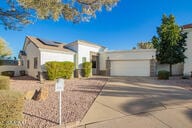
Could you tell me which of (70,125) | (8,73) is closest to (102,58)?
(8,73)

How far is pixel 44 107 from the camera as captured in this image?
7.04 metres

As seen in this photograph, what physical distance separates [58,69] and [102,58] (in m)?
9.46

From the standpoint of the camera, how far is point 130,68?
23906mm

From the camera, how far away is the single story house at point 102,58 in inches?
795

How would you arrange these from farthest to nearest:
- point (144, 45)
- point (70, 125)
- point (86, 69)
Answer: point (144, 45), point (86, 69), point (70, 125)

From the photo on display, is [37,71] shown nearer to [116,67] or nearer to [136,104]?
[116,67]

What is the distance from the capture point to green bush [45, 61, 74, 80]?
56.5 feet

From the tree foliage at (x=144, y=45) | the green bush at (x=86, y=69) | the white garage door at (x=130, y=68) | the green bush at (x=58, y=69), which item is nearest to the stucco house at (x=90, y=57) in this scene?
the white garage door at (x=130, y=68)

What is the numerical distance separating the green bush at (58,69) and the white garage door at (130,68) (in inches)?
296

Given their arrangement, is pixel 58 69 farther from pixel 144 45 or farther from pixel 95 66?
pixel 144 45

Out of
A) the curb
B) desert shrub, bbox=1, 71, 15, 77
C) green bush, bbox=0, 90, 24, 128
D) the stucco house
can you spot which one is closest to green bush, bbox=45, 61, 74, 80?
the stucco house

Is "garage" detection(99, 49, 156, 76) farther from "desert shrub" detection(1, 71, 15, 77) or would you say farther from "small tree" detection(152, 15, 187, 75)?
"desert shrub" detection(1, 71, 15, 77)

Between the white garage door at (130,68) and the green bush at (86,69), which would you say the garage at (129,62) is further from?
the green bush at (86,69)

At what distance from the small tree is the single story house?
114cm
